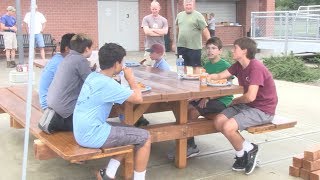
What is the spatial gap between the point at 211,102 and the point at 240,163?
0.70 metres

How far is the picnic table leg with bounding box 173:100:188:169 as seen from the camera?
14.9ft

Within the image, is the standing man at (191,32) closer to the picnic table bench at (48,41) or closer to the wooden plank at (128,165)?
the wooden plank at (128,165)

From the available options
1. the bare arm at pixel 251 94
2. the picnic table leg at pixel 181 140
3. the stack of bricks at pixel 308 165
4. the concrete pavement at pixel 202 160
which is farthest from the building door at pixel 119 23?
the stack of bricks at pixel 308 165

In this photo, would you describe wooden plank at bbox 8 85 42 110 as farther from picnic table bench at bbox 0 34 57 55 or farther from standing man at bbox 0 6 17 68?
picnic table bench at bbox 0 34 57 55

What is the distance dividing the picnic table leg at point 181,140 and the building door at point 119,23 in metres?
14.3

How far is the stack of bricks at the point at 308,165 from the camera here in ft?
13.9

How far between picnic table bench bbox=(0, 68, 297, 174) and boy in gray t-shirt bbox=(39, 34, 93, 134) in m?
0.10

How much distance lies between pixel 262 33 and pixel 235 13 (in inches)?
255

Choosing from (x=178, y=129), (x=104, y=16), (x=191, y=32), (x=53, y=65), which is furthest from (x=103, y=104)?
(x=104, y=16)

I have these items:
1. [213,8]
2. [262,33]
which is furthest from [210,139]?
[213,8]

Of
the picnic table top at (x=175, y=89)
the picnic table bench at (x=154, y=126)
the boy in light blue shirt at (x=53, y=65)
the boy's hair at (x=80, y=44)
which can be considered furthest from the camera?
the boy in light blue shirt at (x=53, y=65)

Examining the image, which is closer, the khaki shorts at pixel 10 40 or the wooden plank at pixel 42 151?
the wooden plank at pixel 42 151

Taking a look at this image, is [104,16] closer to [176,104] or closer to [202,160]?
[202,160]

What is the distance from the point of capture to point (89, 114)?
11.9 ft
